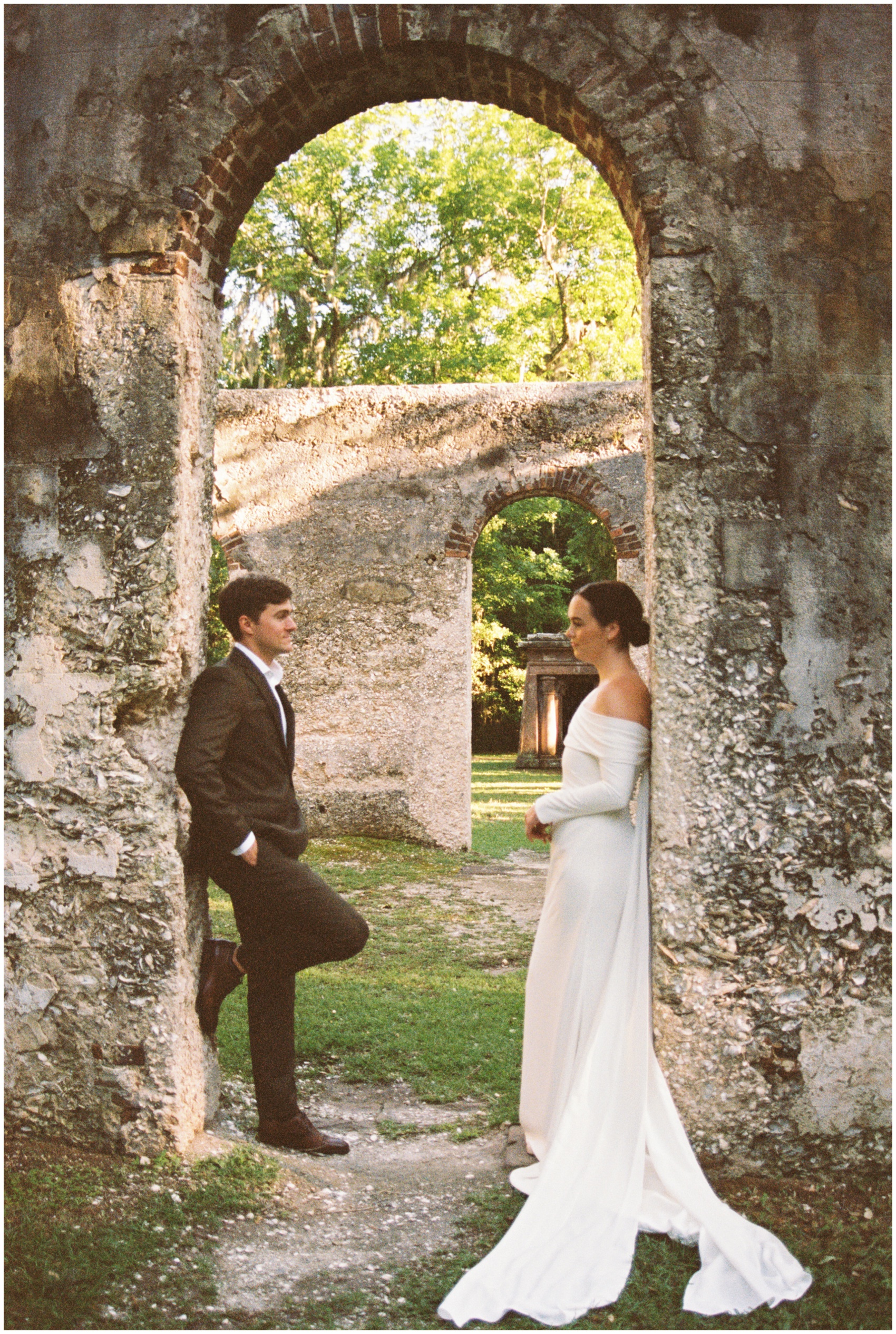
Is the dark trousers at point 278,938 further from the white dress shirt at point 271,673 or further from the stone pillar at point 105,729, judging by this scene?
the white dress shirt at point 271,673

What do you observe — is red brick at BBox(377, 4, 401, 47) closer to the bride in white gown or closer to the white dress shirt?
the bride in white gown

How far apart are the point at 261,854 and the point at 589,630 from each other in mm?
1400

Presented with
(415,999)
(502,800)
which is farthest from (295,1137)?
(502,800)

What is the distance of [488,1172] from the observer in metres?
3.42

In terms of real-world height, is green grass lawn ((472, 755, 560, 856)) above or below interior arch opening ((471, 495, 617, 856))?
below

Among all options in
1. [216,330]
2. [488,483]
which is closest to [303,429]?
[488,483]

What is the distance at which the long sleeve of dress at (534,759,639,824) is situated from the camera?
11.0 feet

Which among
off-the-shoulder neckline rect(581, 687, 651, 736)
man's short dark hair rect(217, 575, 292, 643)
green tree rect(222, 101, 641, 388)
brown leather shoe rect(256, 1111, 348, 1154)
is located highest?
green tree rect(222, 101, 641, 388)

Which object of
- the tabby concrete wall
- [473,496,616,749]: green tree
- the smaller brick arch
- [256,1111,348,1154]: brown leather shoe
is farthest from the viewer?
[473,496,616,749]: green tree

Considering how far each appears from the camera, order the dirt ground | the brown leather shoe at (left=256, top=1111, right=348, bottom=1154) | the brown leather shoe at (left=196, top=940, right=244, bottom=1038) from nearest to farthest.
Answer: the dirt ground → the brown leather shoe at (left=196, top=940, right=244, bottom=1038) → the brown leather shoe at (left=256, top=1111, right=348, bottom=1154)

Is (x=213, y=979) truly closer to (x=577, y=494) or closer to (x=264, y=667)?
(x=264, y=667)

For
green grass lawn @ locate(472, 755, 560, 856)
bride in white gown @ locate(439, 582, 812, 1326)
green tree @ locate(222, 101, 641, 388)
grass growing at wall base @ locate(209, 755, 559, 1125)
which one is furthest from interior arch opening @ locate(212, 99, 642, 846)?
bride in white gown @ locate(439, 582, 812, 1326)

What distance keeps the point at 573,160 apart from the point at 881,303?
74.4ft

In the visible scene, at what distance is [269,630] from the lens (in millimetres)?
3574
